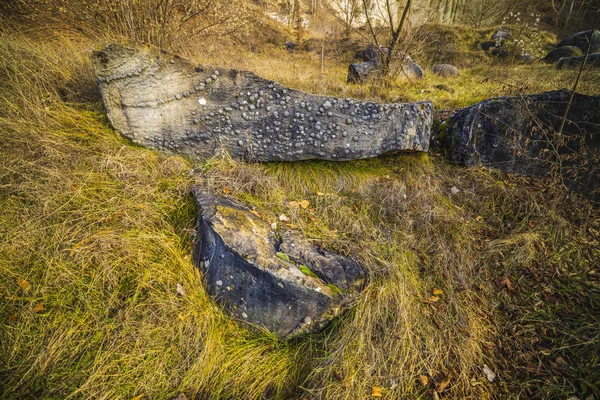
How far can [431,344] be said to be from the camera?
199 centimetres

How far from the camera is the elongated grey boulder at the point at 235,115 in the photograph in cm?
278

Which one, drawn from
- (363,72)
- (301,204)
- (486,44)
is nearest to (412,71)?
(363,72)

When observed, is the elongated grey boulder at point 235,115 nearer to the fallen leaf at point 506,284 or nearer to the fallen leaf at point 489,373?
the fallen leaf at point 506,284

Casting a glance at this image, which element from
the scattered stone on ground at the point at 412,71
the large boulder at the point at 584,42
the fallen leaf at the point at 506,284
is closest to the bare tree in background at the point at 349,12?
the scattered stone on ground at the point at 412,71

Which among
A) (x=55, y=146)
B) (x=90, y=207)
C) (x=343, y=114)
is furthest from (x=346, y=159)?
(x=55, y=146)

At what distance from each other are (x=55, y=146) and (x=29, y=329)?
1.83 meters

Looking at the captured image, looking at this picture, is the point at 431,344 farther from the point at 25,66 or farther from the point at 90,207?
the point at 25,66

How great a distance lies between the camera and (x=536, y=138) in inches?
128

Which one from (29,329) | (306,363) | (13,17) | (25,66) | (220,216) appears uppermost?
(13,17)

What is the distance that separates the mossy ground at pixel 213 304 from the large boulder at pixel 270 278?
132 millimetres

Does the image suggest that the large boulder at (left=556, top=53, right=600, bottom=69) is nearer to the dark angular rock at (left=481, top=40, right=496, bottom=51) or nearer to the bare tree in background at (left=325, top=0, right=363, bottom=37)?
the dark angular rock at (left=481, top=40, right=496, bottom=51)

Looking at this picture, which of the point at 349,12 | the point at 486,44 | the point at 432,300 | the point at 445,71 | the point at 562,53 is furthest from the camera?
the point at 349,12

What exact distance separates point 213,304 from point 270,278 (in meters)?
0.55

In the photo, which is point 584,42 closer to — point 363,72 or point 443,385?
point 363,72
